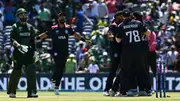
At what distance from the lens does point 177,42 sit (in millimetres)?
30844

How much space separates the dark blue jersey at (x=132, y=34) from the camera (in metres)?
19.0

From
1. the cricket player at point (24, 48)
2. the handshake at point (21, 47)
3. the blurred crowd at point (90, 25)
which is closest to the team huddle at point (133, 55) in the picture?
the cricket player at point (24, 48)

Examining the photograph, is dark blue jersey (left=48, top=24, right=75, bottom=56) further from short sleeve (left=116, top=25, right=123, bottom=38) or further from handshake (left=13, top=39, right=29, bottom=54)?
short sleeve (left=116, top=25, right=123, bottom=38)

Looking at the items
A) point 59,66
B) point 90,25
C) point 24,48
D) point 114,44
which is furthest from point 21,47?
point 90,25

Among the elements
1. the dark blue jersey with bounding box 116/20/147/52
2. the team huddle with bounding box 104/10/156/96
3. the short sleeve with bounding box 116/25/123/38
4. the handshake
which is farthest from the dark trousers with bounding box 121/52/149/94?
the handshake

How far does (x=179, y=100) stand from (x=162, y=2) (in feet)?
60.9

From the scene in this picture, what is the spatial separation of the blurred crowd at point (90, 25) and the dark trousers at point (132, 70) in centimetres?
1000

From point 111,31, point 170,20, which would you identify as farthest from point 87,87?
point 111,31

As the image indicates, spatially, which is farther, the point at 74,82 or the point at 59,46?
the point at 74,82

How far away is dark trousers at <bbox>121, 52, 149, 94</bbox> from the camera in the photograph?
19.0 meters

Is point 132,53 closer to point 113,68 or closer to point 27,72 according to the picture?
point 113,68

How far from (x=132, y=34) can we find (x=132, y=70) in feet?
3.24

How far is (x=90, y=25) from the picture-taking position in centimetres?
3378

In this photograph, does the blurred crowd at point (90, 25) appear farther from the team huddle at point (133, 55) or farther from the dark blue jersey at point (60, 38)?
the team huddle at point (133, 55)
